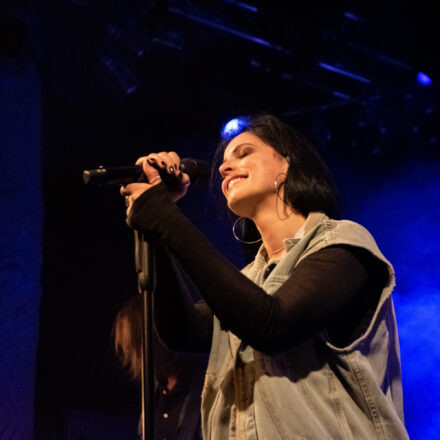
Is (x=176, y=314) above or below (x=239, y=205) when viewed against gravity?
below

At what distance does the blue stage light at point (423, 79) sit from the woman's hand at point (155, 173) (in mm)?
3841

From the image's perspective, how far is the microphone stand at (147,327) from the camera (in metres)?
1.18

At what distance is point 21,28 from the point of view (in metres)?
3.98

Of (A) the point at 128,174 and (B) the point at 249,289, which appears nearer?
(B) the point at 249,289

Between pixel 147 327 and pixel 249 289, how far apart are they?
0.24m

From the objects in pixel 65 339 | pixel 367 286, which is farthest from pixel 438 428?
pixel 367 286

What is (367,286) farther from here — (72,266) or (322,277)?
(72,266)

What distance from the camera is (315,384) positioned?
55.7 inches

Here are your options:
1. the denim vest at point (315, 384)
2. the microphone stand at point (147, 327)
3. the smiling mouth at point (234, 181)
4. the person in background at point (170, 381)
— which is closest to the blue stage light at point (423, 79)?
the person in background at point (170, 381)

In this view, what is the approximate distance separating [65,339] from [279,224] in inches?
110

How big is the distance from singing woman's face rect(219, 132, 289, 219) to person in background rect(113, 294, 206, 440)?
138 centimetres

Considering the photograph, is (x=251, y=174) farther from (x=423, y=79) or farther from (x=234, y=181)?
(x=423, y=79)

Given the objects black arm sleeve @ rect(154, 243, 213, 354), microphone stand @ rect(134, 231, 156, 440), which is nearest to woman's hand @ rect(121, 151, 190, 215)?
microphone stand @ rect(134, 231, 156, 440)

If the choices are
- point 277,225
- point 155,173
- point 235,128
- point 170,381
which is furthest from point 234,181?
point 170,381
